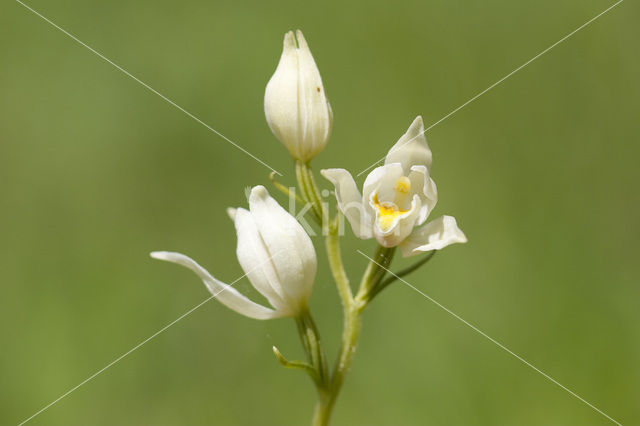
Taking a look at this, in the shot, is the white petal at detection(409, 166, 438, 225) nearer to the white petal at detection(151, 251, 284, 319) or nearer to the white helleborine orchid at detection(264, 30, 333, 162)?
the white helleborine orchid at detection(264, 30, 333, 162)

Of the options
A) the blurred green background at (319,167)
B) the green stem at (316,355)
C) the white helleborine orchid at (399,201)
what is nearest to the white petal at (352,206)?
the white helleborine orchid at (399,201)

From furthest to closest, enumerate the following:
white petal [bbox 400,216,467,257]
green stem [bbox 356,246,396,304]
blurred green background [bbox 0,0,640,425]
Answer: blurred green background [bbox 0,0,640,425] → green stem [bbox 356,246,396,304] → white petal [bbox 400,216,467,257]

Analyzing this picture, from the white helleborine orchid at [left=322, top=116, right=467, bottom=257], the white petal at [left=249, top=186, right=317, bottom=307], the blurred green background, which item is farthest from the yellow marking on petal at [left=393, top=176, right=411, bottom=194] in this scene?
the blurred green background

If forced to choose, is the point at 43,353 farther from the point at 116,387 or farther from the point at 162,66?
the point at 162,66

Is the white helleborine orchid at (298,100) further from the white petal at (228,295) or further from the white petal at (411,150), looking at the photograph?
the white petal at (228,295)

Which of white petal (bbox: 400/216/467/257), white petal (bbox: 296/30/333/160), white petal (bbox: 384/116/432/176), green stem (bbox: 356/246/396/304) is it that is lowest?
green stem (bbox: 356/246/396/304)

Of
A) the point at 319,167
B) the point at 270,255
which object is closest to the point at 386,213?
the point at 270,255
